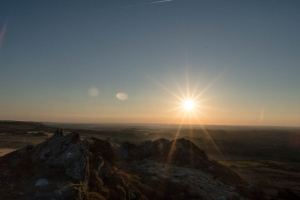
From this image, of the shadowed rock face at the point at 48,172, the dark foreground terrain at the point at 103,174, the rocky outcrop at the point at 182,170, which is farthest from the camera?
the rocky outcrop at the point at 182,170

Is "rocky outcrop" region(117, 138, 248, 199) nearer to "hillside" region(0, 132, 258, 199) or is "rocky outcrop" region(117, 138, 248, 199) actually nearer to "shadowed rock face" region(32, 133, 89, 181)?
"hillside" region(0, 132, 258, 199)

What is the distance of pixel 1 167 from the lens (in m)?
11.3

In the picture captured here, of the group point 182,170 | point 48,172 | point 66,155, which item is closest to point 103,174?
point 66,155

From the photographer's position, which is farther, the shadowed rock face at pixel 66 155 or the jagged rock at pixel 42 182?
the shadowed rock face at pixel 66 155

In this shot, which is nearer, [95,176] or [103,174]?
[95,176]

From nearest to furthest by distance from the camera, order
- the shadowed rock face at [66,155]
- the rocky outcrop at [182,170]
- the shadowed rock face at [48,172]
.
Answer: the shadowed rock face at [48,172], the shadowed rock face at [66,155], the rocky outcrop at [182,170]

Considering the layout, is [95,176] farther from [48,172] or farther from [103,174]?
[48,172]

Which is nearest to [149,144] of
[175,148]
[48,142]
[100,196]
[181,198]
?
[175,148]

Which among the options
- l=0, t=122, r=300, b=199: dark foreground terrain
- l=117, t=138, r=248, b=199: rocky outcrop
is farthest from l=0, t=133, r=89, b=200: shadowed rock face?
l=117, t=138, r=248, b=199: rocky outcrop

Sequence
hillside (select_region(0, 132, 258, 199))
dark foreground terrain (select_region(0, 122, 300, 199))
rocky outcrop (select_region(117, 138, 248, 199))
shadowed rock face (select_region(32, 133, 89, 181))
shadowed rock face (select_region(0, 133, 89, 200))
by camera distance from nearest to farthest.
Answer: shadowed rock face (select_region(0, 133, 89, 200)) → hillside (select_region(0, 132, 258, 199)) → dark foreground terrain (select_region(0, 122, 300, 199)) → shadowed rock face (select_region(32, 133, 89, 181)) → rocky outcrop (select_region(117, 138, 248, 199))

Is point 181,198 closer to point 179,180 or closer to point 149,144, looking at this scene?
point 179,180

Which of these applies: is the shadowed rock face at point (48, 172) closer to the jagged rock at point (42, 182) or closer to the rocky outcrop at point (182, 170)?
the jagged rock at point (42, 182)

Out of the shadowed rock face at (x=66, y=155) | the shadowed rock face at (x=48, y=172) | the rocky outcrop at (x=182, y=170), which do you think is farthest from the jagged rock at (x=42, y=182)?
the rocky outcrop at (x=182, y=170)

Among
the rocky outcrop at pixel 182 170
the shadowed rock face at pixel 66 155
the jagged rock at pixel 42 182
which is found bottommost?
the rocky outcrop at pixel 182 170
